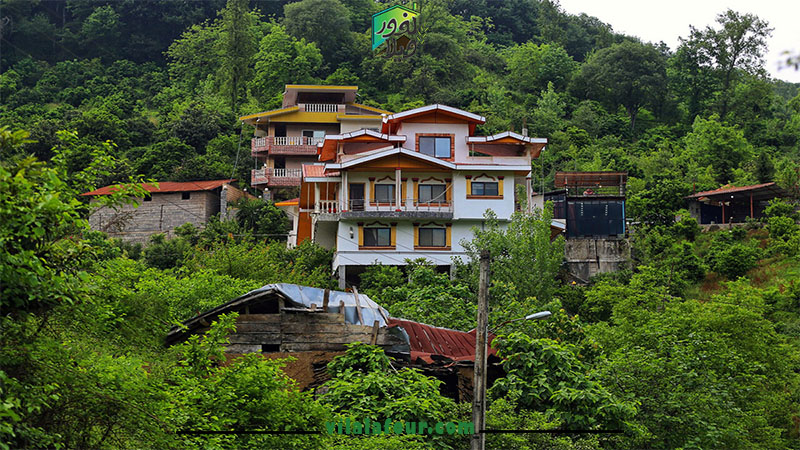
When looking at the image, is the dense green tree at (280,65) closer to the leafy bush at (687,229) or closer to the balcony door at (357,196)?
the balcony door at (357,196)

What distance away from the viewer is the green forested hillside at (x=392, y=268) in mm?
10188

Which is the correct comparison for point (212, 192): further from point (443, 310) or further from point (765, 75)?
point (765, 75)

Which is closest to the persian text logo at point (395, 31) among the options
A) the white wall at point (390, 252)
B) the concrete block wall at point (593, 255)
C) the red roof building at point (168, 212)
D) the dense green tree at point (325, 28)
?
the dense green tree at point (325, 28)

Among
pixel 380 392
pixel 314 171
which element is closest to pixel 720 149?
pixel 314 171

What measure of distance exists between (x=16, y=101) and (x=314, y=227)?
35.6 meters

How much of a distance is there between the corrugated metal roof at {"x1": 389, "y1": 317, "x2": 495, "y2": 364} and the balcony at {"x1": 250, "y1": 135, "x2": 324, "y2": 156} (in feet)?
89.8

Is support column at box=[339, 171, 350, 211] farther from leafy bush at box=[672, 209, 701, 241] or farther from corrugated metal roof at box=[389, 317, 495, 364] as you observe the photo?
leafy bush at box=[672, 209, 701, 241]

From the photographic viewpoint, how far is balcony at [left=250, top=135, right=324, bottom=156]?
4709cm

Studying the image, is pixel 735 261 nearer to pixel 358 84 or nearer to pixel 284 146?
pixel 284 146

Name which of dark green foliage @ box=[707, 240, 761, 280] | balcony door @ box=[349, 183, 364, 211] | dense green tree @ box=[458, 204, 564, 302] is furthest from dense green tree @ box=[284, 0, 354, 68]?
dark green foliage @ box=[707, 240, 761, 280]

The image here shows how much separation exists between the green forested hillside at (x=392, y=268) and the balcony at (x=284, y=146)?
3.10m

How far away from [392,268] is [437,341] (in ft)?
44.5

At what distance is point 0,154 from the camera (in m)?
9.25

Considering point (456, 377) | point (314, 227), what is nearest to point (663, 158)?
point (314, 227)
